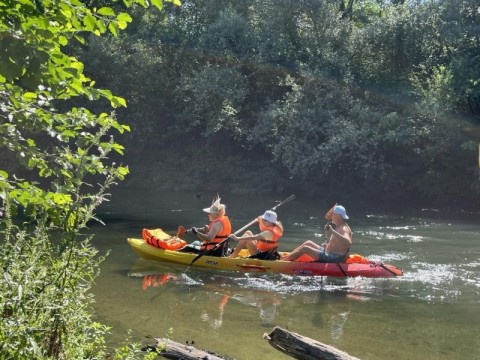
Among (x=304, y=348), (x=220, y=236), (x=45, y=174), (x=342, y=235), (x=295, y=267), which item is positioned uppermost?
(x=45, y=174)

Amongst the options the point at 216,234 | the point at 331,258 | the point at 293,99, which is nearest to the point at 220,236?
the point at 216,234

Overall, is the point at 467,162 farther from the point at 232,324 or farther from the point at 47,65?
the point at 47,65

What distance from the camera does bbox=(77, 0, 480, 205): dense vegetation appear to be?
59.7ft

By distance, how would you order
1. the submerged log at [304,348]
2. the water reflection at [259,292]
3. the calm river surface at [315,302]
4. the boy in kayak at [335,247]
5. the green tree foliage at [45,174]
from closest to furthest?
the green tree foliage at [45,174], the submerged log at [304,348], the calm river surface at [315,302], the water reflection at [259,292], the boy in kayak at [335,247]

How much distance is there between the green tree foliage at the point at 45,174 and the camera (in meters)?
3.05

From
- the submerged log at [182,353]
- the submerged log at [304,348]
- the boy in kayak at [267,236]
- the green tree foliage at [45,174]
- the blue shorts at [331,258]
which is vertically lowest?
the submerged log at [182,353]

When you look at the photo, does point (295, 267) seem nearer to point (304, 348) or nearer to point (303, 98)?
point (304, 348)

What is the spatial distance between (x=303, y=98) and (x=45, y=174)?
53.0 feet

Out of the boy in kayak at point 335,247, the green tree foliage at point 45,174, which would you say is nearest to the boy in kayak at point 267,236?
the boy in kayak at point 335,247

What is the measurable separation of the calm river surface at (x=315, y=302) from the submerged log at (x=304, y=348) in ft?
2.46

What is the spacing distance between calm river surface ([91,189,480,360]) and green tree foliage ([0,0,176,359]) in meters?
0.95

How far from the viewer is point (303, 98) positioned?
19312mm

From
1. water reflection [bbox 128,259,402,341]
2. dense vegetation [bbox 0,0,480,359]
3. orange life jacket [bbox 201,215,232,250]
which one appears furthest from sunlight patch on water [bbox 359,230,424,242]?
orange life jacket [bbox 201,215,232,250]

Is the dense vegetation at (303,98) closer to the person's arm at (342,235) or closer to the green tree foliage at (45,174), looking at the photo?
the person's arm at (342,235)
